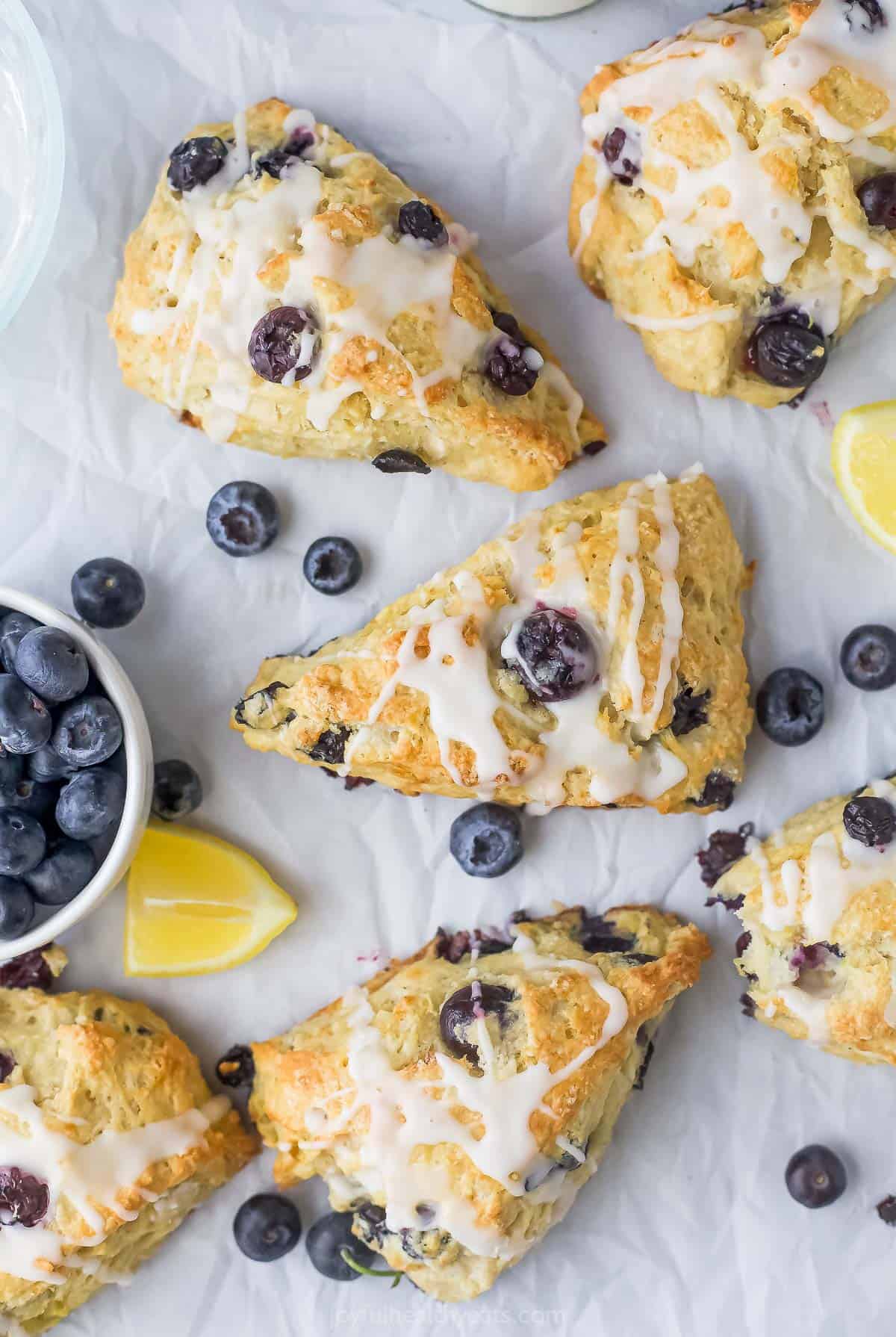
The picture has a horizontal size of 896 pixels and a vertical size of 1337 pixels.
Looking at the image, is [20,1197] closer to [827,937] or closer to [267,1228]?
[267,1228]

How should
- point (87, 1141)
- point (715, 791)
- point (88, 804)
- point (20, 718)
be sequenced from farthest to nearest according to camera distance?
point (715, 791), point (87, 1141), point (88, 804), point (20, 718)

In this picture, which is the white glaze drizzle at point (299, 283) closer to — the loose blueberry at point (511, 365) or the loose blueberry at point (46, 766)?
the loose blueberry at point (511, 365)

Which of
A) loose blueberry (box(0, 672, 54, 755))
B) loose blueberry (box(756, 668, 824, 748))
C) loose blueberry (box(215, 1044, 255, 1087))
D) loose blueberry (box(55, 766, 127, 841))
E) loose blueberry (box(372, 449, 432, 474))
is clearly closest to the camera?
loose blueberry (box(0, 672, 54, 755))

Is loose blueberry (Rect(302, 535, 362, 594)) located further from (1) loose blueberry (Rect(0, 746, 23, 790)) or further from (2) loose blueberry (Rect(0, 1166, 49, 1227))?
(2) loose blueberry (Rect(0, 1166, 49, 1227))

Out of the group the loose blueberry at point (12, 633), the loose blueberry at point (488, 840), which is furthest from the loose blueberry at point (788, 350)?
the loose blueberry at point (12, 633)

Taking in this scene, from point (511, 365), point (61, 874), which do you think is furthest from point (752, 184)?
point (61, 874)

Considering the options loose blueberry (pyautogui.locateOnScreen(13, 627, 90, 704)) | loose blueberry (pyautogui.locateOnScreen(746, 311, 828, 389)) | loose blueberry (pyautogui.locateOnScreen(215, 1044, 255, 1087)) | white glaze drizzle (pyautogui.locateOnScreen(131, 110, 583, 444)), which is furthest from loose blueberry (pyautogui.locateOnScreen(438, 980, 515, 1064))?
loose blueberry (pyautogui.locateOnScreen(746, 311, 828, 389))
